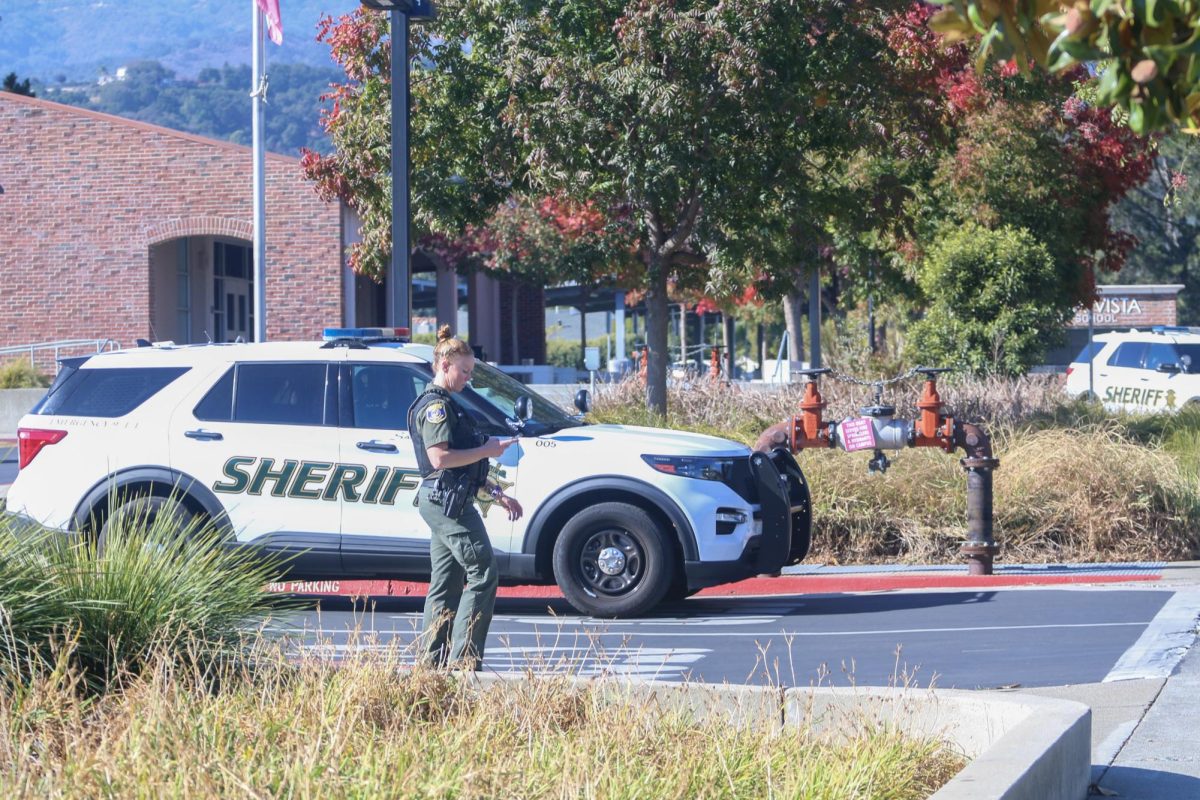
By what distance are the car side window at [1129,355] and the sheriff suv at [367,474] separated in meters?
16.3

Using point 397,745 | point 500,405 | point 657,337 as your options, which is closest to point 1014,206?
point 657,337

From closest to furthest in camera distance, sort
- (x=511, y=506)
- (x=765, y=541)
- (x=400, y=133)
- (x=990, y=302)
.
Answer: (x=511, y=506) → (x=765, y=541) → (x=400, y=133) → (x=990, y=302)

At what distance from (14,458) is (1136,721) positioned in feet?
64.8

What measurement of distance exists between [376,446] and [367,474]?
0.19 metres

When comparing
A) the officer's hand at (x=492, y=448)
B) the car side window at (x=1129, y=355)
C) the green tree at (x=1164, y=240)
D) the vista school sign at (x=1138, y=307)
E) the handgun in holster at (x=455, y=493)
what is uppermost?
the green tree at (x=1164, y=240)

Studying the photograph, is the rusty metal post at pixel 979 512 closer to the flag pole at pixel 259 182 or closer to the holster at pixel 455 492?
the holster at pixel 455 492

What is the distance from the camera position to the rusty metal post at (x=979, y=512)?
11.0m

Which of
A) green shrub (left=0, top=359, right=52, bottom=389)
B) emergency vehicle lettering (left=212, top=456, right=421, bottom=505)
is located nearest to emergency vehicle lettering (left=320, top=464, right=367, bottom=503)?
emergency vehicle lettering (left=212, top=456, right=421, bottom=505)

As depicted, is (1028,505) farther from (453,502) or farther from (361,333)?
(453,502)

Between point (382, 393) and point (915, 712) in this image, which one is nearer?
point (915, 712)

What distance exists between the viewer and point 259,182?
2278 cm

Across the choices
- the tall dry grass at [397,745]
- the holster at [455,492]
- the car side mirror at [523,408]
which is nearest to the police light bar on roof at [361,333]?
the car side mirror at [523,408]

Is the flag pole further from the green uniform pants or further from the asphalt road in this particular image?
the green uniform pants

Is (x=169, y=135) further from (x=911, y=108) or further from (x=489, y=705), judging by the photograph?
(x=489, y=705)
